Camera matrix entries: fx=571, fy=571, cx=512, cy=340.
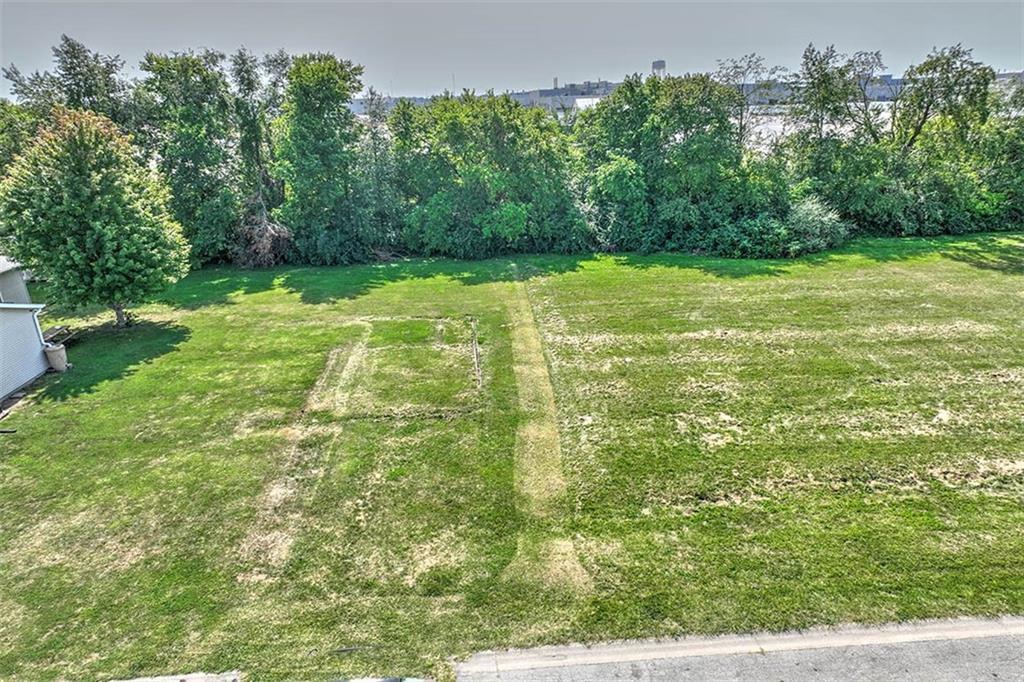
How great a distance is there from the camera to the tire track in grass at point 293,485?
636 cm

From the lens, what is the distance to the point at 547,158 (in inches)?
756

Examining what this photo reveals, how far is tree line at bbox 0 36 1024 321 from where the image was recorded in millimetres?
18031

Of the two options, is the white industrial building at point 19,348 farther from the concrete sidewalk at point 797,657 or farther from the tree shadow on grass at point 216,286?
the concrete sidewalk at point 797,657

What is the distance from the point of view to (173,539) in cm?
663

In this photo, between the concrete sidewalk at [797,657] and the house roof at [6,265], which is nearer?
the concrete sidewalk at [797,657]

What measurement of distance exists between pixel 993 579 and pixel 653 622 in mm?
3491

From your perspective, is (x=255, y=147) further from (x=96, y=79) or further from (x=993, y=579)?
(x=993, y=579)

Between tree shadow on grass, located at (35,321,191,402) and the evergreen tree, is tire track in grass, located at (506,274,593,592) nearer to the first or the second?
tree shadow on grass, located at (35,321,191,402)

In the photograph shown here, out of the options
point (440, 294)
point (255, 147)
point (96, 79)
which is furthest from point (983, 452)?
point (96, 79)

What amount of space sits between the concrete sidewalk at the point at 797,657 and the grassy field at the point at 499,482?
0.16 meters

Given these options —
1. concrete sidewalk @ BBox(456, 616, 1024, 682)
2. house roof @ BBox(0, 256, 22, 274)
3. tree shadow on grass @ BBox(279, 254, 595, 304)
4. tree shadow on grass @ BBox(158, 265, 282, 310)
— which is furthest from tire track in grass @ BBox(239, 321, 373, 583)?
house roof @ BBox(0, 256, 22, 274)

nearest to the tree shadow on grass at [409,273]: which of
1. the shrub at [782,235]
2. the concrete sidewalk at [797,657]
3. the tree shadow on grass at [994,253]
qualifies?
the shrub at [782,235]

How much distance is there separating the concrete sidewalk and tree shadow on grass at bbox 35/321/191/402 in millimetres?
9465

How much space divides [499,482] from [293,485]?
2.74m
